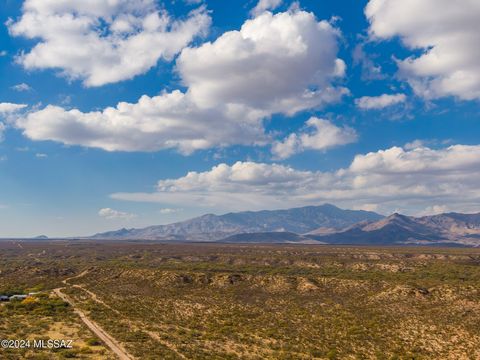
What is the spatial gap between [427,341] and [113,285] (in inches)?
2545

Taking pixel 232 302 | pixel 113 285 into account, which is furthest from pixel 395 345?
pixel 113 285

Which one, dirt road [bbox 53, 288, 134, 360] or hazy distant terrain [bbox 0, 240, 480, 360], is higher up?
dirt road [bbox 53, 288, 134, 360]

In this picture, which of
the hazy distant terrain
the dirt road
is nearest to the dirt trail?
the dirt road

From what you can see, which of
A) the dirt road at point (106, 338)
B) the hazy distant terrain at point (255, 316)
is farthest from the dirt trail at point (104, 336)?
the hazy distant terrain at point (255, 316)

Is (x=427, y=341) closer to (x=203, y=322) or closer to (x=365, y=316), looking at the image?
(x=365, y=316)

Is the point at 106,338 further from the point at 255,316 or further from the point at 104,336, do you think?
the point at 255,316

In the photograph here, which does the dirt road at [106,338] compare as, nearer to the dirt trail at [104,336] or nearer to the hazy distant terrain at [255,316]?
the dirt trail at [104,336]

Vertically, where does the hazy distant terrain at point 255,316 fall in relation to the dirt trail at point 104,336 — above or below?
below

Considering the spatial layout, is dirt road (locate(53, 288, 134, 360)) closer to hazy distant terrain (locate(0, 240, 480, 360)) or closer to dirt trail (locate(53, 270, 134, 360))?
dirt trail (locate(53, 270, 134, 360))

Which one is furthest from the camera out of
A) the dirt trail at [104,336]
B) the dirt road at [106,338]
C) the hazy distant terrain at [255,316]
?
the hazy distant terrain at [255,316]

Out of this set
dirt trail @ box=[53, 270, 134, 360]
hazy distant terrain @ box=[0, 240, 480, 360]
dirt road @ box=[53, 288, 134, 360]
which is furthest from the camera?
hazy distant terrain @ box=[0, 240, 480, 360]

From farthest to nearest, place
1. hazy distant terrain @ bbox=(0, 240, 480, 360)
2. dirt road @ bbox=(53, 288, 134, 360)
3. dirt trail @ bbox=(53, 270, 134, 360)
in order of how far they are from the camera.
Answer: hazy distant terrain @ bbox=(0, 240, 480, 360) → dirt trail @ bbox=(53, 270, 134, 360) → dirt road @ bbox=(53, 288, 134, 360)

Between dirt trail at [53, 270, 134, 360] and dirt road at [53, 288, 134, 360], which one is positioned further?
dirt trail at [53, 270, 134, 360]

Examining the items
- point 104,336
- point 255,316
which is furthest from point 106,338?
point 255,316
